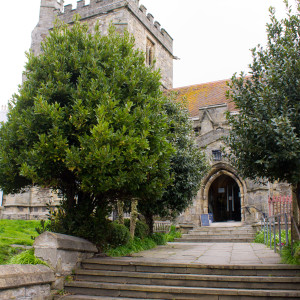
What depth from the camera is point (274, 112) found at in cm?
671

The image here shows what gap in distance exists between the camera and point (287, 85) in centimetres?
699

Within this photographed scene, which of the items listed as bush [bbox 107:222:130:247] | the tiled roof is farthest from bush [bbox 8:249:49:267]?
the tiled roof

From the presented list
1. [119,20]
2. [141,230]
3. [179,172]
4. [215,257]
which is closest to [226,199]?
[179,172]

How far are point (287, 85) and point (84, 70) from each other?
456cm

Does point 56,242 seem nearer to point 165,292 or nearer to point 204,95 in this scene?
point 165,292

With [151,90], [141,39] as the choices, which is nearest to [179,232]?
[151,90]

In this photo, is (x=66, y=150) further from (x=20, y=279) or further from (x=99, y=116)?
(x=20, y=279)

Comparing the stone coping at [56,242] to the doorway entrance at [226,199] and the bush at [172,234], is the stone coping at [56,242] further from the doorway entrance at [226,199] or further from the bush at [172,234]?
the doorway entrance at [226,199]

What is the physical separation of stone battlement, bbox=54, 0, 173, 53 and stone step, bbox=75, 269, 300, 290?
2216 centimetres

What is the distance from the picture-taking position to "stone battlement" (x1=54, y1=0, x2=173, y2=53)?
25797 millimetres

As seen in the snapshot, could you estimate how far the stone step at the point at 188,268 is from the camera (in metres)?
6.62

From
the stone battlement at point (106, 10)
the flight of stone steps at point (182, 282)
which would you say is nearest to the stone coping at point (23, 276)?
the flight of stone steps at point (182, 282)

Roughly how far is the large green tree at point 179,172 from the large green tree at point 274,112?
14.6ft

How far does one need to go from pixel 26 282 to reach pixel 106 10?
23.7 meters
